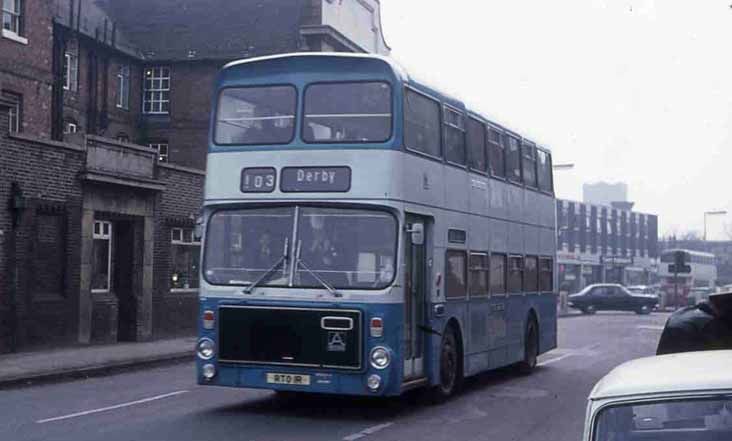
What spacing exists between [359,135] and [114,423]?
4.40 meters

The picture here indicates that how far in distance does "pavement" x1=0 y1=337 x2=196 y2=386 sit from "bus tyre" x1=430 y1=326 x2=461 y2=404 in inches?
276

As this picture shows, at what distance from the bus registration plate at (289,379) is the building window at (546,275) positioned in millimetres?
8949

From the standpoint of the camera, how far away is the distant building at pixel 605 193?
171 metres

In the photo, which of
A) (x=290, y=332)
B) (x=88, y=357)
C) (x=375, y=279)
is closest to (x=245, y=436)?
(x=290, y=332)

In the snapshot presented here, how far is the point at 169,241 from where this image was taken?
27922 mm

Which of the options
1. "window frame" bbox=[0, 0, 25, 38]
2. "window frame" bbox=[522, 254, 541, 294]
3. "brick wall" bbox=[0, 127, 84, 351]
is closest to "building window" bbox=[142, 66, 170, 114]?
"window frame" bbox=[0, 0, 25, 38]

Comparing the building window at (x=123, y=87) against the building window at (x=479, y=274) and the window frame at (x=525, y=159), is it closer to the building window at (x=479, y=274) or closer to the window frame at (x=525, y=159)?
the window frame at (x=525, y=159)

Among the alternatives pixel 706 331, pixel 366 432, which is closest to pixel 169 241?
pixel 366 432

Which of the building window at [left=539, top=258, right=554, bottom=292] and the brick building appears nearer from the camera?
the building window at [left=539, top=258, right=554, bottom=292]

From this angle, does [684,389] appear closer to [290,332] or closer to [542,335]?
[290,332]

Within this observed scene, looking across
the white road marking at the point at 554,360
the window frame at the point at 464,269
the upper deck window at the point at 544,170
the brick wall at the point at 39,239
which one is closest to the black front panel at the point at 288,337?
the window frame at the point at 464,269

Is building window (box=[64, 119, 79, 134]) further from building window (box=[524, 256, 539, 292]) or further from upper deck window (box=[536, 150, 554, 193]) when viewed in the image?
building window (box=[524, 256, 539, 292])

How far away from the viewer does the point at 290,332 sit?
12.9 metres

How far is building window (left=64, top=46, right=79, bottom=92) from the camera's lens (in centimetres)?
3716
